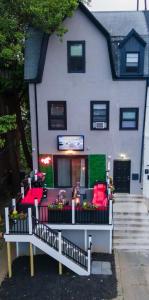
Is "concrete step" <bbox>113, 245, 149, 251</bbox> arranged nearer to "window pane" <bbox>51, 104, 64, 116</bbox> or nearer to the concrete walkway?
the concrete walkway

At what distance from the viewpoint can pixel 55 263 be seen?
1525 cm

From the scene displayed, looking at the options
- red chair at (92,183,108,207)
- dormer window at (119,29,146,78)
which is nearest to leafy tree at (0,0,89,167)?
dormer window at (119,29,146,78)

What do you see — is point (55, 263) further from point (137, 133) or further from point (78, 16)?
point (78, 16)

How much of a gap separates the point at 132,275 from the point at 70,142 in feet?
26.8

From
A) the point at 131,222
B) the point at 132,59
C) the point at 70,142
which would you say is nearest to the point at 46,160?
the point at 70,142

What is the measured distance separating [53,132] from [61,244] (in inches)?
278

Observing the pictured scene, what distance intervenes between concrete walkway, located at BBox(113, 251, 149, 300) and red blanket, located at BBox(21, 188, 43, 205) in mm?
4921

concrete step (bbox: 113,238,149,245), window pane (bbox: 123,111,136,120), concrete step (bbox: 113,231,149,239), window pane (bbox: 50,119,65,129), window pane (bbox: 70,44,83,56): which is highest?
window pane (bbox: 70,44,83,56)

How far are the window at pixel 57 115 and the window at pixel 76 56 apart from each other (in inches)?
79.9

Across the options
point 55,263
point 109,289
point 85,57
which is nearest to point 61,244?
point 55,263

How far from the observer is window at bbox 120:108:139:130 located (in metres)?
18.4

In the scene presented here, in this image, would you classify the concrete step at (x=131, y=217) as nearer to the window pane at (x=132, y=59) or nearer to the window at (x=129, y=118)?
the window at (x=129, y=118)

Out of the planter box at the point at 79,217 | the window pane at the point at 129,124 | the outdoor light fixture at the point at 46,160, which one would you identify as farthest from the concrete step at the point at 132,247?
the window pane at the point at 129,124

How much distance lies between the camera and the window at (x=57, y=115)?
1853cm
